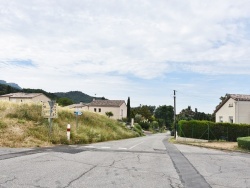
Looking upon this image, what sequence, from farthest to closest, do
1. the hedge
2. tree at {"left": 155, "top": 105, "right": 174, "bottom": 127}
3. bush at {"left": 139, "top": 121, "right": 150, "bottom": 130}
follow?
tree at {"left": 155, "top": 105, "right": 174, "bottom": 127}, bush at {"left": 139, "top": 121, "right": 150, "bottom": 130}, the hedge

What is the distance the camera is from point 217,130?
1406 inches

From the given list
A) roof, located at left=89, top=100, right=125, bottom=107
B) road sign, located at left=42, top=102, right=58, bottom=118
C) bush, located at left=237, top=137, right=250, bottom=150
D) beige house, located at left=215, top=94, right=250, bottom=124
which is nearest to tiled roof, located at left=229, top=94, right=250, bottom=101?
beige house, located at left=215, top=94, right=250, bottom=124

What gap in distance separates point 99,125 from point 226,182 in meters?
27.5

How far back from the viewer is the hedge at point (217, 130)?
34.6 metres

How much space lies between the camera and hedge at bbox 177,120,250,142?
34.6 metres

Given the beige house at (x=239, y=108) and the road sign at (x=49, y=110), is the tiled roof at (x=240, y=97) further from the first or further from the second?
the road sign at (x=49, y=110)

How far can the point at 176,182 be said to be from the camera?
26.5 ft

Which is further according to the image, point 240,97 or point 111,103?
point 111,103

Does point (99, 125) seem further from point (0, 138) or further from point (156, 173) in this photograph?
point (156, 173)

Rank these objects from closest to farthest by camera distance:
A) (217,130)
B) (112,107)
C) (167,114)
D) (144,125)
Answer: (217,130), (112,107), (144,125), (167,114)

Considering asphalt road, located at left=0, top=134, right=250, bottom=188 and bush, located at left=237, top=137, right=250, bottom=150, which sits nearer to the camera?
asphalt road, located at left=0, top=134, right=250, bottom=188

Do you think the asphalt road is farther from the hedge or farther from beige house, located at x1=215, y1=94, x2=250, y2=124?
beige house, located at x1=215, y1=94, x2=250, y2=124

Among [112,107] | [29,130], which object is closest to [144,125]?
[112,107]

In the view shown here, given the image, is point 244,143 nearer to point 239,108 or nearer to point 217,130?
point 217,130
